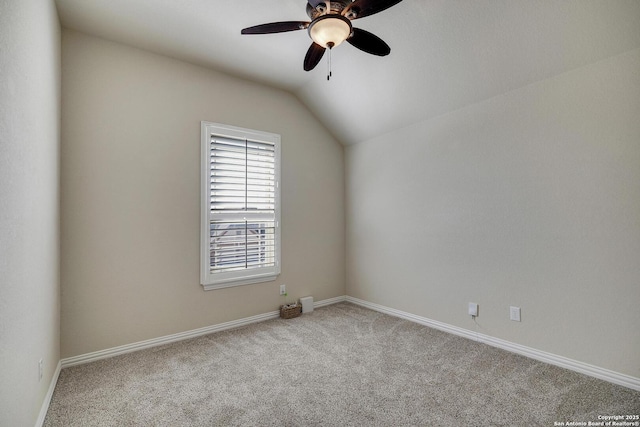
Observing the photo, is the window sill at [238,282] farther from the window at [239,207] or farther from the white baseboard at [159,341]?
the white baseboard at [159,341]

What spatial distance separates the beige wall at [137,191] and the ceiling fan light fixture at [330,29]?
6.05ft

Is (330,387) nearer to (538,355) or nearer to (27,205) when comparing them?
(538,355)

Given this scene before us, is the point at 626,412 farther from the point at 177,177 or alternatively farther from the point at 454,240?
the point at 177,177

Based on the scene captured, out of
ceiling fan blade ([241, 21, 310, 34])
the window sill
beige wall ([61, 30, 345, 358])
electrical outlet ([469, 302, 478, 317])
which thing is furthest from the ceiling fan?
electrical outlet ([469, 302, 478, 317])

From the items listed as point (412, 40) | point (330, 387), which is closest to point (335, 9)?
point (412, 40)

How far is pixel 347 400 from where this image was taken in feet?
6.67

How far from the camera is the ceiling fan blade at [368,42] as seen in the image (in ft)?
6.72

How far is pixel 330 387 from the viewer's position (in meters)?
2.19

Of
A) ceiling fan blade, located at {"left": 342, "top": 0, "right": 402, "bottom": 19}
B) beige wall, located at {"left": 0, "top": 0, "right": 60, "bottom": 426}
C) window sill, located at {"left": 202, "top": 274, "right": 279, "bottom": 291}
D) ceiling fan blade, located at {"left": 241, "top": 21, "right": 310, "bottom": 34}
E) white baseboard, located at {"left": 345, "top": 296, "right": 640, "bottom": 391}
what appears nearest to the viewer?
beige wall, located at {"left": 0, "top": 0, "right": 60, "bottom": 426}

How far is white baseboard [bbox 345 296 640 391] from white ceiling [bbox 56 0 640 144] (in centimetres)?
223

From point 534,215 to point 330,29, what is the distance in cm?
218

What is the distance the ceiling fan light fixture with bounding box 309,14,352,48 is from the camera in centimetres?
181

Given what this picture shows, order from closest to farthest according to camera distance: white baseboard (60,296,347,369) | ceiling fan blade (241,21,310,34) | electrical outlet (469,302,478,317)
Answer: ceiling fan blade (241,21,310,34), white baseboard (60,296,347,369), electrical outlet (469,302,478,317)

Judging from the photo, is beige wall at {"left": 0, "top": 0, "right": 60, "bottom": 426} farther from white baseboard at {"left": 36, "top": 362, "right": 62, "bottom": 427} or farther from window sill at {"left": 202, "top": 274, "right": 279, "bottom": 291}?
window sill at {"left": 202, "top": 274, "right": 279, "bottom": 291}
